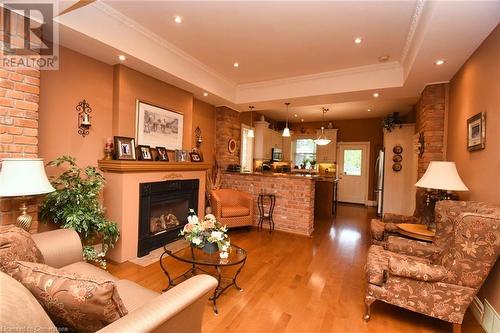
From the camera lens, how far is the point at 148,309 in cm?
99

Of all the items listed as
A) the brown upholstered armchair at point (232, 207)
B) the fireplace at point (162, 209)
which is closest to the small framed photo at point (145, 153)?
the fireplace at point (162, 209)

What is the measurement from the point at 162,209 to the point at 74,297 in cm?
291

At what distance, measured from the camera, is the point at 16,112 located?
2.17 meters

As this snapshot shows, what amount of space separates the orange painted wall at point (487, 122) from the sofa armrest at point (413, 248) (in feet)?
1.40

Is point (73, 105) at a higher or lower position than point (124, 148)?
higher

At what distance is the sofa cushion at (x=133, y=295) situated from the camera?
1.40m

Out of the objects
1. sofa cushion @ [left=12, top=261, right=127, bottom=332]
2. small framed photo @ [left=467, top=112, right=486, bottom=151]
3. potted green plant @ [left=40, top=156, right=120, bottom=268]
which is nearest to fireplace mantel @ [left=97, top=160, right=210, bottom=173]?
potted green plant @ [left=40, top=156, right=120, bottom=268]

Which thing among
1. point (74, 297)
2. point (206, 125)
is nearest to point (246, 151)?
point (206, 125)

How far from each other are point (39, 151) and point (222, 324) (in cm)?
264

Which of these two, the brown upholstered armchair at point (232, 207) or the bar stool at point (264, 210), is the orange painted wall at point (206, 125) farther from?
the bar stool at point (264, 210)

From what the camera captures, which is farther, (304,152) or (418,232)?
(304,152)

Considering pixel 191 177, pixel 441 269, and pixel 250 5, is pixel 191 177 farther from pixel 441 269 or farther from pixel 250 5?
pixel 441 269

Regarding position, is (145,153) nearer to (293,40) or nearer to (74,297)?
(293,40)

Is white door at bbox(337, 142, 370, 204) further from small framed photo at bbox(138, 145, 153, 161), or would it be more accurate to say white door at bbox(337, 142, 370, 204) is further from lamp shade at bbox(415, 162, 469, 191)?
small framed photo at bbox(138, 145, 153, 161)
